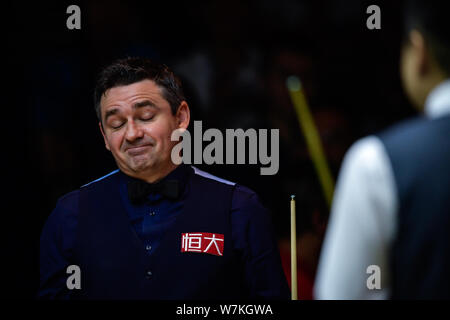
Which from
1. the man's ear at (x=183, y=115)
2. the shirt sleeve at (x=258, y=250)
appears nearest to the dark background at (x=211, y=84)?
the man's ear at (x=183, y=115)

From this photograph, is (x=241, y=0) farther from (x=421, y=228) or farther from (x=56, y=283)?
(x=421, y=228)

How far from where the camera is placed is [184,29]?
3607 millimetres

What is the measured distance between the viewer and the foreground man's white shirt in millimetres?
1634

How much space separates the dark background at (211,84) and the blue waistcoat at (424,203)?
1.26m

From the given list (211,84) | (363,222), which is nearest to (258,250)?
(363,222)

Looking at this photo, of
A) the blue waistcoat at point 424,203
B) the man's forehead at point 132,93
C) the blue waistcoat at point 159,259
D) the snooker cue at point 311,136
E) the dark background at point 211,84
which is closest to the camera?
the blue waistcoat at point 424,203

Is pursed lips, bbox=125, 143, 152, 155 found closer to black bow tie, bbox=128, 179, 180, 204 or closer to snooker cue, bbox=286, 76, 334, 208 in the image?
black bow tie, bbox=128, 179, 180, 204

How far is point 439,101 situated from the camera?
166 cm

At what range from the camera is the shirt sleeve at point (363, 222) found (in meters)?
1.63

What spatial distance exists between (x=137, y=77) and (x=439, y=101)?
47.3 inches

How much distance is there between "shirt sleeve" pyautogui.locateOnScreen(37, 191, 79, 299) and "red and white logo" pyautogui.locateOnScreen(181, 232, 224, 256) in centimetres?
42

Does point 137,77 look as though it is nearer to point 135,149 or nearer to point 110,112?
point 110,112

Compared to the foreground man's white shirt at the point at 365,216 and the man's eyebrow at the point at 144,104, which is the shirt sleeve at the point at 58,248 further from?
the foreground man's white shirt at the point at 365,216

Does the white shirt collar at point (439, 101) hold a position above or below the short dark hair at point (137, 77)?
below
